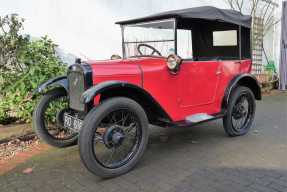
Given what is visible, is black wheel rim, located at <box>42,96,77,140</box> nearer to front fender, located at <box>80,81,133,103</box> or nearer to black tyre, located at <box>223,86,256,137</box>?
front fender, located at <box>80,81,133,103</box>

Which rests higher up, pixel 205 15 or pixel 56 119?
pixel 205 15

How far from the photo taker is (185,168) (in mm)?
3416

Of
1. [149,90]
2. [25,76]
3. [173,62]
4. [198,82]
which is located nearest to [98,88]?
[149,90]

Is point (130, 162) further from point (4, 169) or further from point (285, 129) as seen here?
point (285, 129)

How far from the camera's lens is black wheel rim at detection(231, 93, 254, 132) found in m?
4.55

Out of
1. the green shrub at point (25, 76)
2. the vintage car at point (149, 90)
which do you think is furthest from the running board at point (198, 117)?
the green shrub at point (25, 76)

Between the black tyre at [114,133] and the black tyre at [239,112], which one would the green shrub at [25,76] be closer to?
the black tyre at [114,133]

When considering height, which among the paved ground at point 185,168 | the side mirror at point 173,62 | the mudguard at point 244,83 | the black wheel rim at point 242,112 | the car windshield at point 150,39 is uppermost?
the car windshield at point 150,39

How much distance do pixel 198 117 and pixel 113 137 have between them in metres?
1.30

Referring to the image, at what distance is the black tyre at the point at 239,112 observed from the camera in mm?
4352

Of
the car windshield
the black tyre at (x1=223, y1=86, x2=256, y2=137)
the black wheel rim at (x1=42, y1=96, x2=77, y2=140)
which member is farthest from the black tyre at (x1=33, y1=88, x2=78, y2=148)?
the black tyre at (x1=223, y1=86, x2=256, y2=137)

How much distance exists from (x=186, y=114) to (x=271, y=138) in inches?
58.4

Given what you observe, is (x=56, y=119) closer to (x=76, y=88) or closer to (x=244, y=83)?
(x=76, y=88)

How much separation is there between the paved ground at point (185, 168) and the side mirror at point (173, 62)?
108cm
